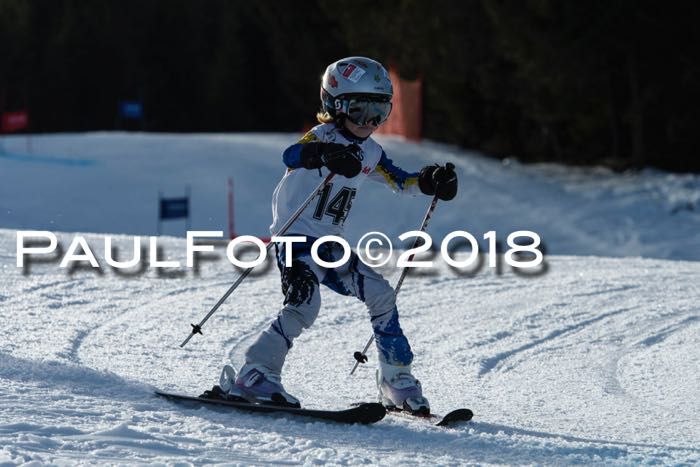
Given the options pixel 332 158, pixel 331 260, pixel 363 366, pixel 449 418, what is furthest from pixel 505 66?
pixel 449 418

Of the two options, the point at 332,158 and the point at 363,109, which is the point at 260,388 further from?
the point at 363,109

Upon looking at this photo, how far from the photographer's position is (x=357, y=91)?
17.6ft

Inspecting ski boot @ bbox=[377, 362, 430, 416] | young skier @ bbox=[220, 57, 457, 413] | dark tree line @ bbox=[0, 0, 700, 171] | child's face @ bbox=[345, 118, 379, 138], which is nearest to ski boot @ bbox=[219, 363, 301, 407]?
young skier @ bbox=[220, 57, 457, 413]

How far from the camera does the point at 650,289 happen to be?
9.88 metres

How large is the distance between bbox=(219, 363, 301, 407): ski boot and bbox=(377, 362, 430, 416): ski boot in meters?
0.48

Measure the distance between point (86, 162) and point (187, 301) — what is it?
58.2 ft

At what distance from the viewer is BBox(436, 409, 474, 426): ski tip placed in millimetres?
5164

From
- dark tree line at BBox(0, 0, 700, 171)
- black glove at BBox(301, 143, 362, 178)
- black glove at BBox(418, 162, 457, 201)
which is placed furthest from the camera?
dark tree line at BBox(0, 0, 700, 171)

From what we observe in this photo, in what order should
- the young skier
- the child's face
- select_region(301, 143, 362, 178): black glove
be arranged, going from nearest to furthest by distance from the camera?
select_region(301, 143, 362, 178): black glove
the young skier
the child's face

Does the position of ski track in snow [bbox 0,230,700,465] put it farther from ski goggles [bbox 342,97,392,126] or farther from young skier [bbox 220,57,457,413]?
ski goggles [bbox 342,97,392,126]

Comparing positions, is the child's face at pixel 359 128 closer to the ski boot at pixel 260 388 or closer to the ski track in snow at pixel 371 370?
the ski boot at pixel 260 388

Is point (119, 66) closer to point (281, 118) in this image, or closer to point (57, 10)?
point (57, 10)

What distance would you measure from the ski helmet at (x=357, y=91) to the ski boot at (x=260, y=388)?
126 cm

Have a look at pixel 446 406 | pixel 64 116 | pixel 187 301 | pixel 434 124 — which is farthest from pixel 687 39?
pixel 64 116
